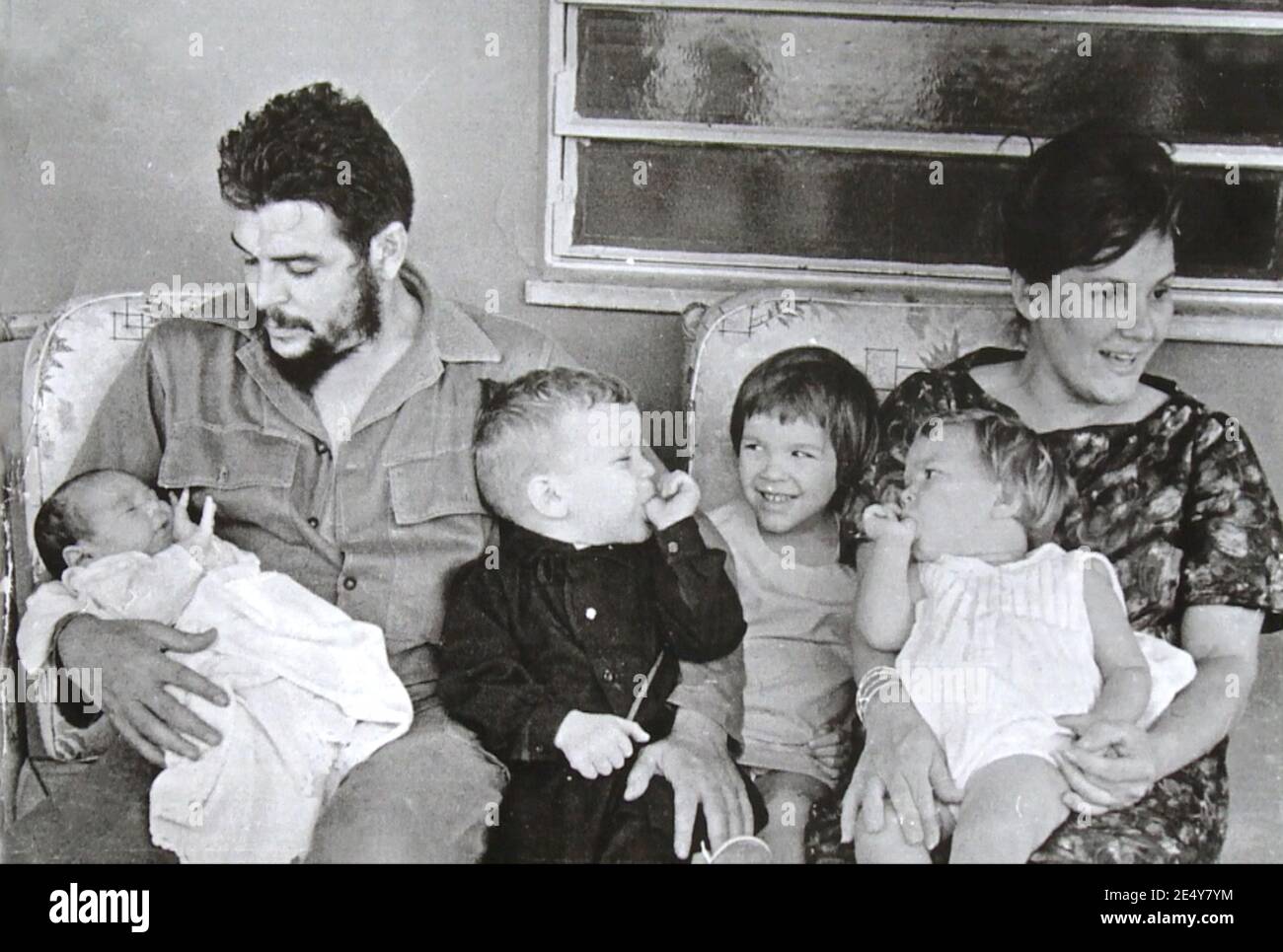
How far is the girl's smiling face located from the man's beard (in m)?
0.73

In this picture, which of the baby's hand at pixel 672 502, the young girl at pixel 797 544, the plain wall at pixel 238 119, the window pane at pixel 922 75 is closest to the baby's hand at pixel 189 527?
the plain wall at pixel 238 119

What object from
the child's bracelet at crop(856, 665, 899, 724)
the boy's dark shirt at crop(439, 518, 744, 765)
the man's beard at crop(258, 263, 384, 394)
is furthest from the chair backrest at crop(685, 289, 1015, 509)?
the man's beard at crop(258, 263, 384, 394)

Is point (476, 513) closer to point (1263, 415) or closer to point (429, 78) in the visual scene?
point (429, 78)

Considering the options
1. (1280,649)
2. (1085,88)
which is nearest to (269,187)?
(1085,88)

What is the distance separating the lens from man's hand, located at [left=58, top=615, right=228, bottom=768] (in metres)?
2.64

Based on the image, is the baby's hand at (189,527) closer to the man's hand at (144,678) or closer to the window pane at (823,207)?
the man's hand at (144,678)

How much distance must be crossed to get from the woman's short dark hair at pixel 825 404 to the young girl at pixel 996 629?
3.2 inches

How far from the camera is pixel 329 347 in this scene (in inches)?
110

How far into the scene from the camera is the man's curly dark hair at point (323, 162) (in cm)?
276

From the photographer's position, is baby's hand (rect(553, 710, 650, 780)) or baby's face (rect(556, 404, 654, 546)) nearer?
baby's hand (rect(553, 710, 650, 780))

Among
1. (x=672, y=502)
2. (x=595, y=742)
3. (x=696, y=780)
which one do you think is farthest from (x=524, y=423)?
(x=696, y=780)

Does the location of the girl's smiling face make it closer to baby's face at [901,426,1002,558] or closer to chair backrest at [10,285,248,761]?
baby's face at [901,426,1002,558]

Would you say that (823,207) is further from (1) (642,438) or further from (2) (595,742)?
(2) (595,742)

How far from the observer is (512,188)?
292cm
